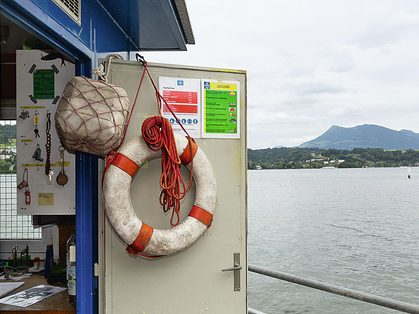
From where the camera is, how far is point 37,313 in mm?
1754

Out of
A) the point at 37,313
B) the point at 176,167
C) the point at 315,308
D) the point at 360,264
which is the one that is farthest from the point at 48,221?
the point at 360,264

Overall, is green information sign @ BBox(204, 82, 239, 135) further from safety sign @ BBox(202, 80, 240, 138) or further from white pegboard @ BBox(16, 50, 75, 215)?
white pegboard @ BBox(16, 50, 75, 215)

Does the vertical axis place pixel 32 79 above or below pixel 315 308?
above

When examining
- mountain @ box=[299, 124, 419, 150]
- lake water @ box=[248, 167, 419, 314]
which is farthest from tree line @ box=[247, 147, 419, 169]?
mountain @ box=[299, 124, 419, 150]

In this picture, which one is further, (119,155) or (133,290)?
(133,290)

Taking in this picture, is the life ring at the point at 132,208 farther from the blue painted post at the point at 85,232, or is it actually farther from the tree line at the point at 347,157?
the tree line at the point at 347,157

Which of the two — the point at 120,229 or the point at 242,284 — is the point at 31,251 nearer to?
the point at 120,229

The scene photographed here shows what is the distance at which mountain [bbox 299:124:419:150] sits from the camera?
9975 centimetres

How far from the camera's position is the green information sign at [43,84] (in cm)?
195

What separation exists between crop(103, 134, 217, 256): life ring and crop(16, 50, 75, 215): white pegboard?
1.82 ft

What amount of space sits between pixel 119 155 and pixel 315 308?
1418 centimetres

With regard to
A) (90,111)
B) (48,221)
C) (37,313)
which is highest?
(90,111)

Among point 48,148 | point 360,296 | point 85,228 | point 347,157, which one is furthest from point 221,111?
point 347,157

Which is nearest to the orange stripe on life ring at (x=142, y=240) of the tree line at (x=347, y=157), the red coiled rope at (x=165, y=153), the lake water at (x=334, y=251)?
the red coiled rope at (x=165, y=153)
